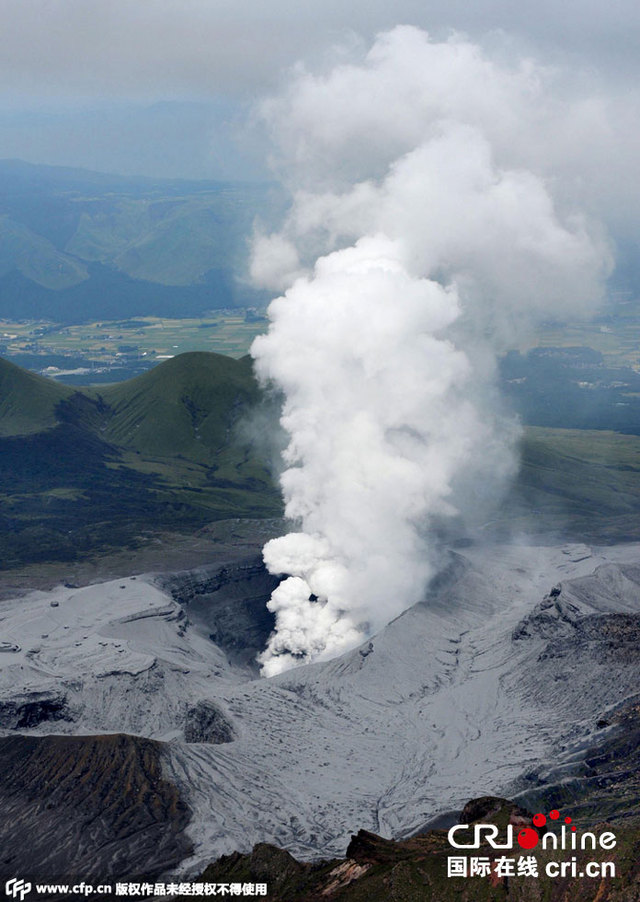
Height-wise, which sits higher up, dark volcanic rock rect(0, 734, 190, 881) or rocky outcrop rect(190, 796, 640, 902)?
rocky outcrop rect(190, 796, 640, 902)

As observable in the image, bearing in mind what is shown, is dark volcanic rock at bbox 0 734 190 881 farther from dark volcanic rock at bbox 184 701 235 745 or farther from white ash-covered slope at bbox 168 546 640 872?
dark volcanic rock at bbox 184 701 235 745

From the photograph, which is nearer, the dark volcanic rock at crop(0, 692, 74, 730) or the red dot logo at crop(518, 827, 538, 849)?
the red dot logo at crop(518, 827, 538, 849)

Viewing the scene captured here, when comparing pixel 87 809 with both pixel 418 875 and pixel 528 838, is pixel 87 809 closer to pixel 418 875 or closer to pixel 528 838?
pixel 418 875

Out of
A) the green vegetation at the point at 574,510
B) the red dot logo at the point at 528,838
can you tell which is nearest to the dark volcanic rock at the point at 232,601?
the green vegetation at the point at 574,510

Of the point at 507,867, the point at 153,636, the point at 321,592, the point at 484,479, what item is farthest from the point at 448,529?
the point at 507,867

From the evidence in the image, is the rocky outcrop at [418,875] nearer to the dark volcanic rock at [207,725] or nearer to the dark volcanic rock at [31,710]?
the dark volcanic rock at [207,725]

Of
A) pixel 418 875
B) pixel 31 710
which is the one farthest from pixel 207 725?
pixel 418 875

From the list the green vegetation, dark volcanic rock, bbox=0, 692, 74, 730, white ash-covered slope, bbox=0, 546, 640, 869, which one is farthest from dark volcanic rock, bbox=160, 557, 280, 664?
the green vegetation
